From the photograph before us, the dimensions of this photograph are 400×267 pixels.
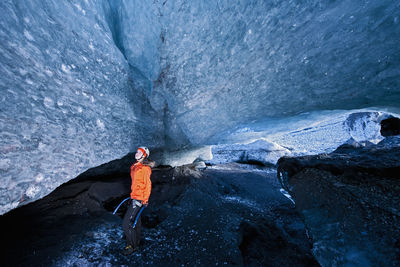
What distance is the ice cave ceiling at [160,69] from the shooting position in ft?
6.33

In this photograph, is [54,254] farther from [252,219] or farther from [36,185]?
[252,219]

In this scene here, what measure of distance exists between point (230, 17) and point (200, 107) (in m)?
2.33

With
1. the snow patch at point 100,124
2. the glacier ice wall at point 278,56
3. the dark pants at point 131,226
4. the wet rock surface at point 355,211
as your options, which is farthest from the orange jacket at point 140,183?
the glacier ice wall at point 278,56

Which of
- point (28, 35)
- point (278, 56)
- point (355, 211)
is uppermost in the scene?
point (28, 35)

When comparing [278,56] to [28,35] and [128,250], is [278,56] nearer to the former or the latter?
[28,35]

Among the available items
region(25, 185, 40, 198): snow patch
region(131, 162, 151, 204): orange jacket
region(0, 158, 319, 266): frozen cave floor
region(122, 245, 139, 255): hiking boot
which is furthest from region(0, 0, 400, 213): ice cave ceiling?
region(122, 245, 139, 255): hiking boot

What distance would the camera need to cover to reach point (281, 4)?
2396 mm

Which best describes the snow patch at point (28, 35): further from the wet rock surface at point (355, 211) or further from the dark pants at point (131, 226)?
the wet rock surface at point (355, 211)

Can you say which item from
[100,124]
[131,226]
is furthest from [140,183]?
[100,124]

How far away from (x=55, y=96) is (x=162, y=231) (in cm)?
305

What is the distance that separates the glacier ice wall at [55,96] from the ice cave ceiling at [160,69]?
0.01m

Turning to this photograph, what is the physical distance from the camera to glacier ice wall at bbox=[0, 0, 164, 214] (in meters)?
1.78

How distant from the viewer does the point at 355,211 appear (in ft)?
4.95

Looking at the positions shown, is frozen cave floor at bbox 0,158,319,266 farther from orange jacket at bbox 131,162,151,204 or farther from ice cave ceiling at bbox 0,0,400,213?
ice cave ceiling at bbox 0,0,400,213
